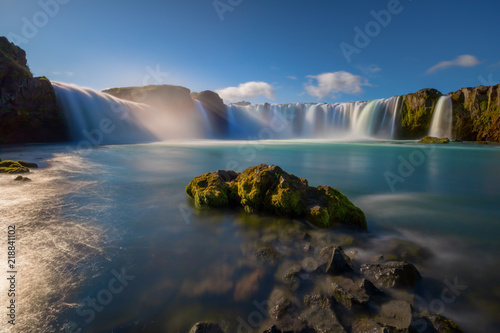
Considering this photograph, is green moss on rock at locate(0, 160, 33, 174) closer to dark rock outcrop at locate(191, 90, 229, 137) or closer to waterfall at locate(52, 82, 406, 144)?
waterfall at locate(52, 82, 406, 144)

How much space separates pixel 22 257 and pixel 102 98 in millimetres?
30641

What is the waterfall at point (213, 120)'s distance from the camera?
26344 mm

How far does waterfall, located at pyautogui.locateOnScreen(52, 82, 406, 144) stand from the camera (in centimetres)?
2634

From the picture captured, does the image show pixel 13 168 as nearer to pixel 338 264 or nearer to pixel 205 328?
pixel 205 328

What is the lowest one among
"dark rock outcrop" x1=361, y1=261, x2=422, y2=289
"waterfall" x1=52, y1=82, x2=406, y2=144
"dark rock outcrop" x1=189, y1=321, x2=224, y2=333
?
"dark rock outcrop" x1=189, y1=321, x2=224, y2=333

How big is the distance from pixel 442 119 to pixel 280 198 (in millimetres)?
40688

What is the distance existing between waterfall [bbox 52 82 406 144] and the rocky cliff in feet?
5.04

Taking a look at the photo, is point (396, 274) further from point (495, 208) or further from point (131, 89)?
point (131, 89)

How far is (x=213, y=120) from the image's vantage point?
52.9 meters

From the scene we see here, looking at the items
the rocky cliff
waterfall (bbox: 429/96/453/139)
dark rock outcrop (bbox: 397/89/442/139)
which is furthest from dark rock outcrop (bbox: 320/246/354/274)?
waterfall (bbox: 429/96/453/139)

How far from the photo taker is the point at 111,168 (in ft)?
38.9

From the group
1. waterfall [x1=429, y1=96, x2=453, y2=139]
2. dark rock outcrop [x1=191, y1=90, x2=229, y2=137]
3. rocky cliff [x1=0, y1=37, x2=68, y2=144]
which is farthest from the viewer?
dark rock outcrop [x1=191, y1=90, x2=229, y2=137]

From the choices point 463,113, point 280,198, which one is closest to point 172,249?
point 280,198

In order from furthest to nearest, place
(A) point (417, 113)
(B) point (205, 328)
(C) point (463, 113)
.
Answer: (A) point (417, 113)
(C) point (463, 113)
(B) point (205, 328)
